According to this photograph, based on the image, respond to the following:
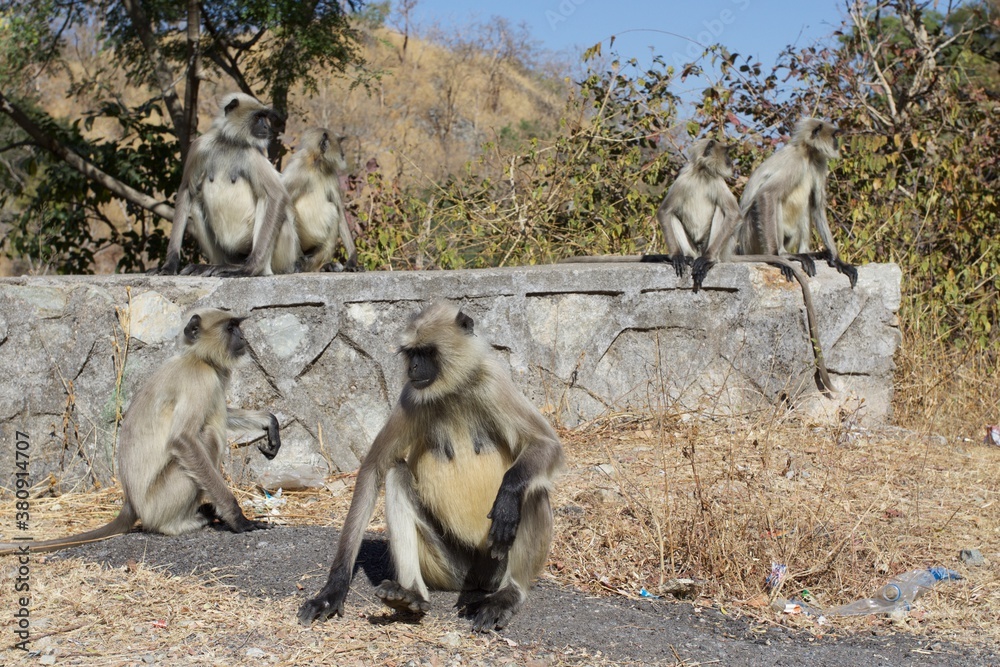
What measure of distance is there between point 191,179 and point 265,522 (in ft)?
8.24

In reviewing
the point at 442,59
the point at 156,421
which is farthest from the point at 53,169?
the point at 442,59

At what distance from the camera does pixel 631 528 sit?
3902 mm

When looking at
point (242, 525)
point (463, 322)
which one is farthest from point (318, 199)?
point (463, 322)

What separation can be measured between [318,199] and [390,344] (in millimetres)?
1988

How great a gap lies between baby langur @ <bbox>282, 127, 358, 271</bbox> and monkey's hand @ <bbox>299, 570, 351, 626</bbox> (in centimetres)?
375

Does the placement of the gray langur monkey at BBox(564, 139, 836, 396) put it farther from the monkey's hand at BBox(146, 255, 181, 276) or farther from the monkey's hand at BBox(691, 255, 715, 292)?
the monkey's hand at BBox(146, 255, 181, 276)

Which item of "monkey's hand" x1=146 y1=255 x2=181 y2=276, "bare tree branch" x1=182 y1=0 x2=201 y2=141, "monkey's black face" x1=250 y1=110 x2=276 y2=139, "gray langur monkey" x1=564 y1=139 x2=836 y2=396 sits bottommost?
"monkey's hand" x1=146 y1=255 x2=181 y2=276

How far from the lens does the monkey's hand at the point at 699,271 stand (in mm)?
5977

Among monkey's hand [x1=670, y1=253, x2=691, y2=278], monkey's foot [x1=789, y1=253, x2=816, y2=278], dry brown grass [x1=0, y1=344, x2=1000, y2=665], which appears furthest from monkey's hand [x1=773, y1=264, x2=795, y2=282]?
dry brown grass [x1=0, y1=344, x2=1000, y2=665]

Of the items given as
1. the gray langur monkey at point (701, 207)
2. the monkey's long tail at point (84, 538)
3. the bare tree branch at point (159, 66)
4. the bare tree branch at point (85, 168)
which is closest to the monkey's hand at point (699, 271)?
the gray langur monkey at point (701, 207)

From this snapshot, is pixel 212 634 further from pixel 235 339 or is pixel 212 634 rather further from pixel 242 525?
pixel 235 339

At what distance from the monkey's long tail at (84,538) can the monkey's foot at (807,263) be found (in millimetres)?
4229

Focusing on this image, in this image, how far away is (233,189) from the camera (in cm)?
599

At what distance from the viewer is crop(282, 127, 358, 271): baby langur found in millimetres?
6816
